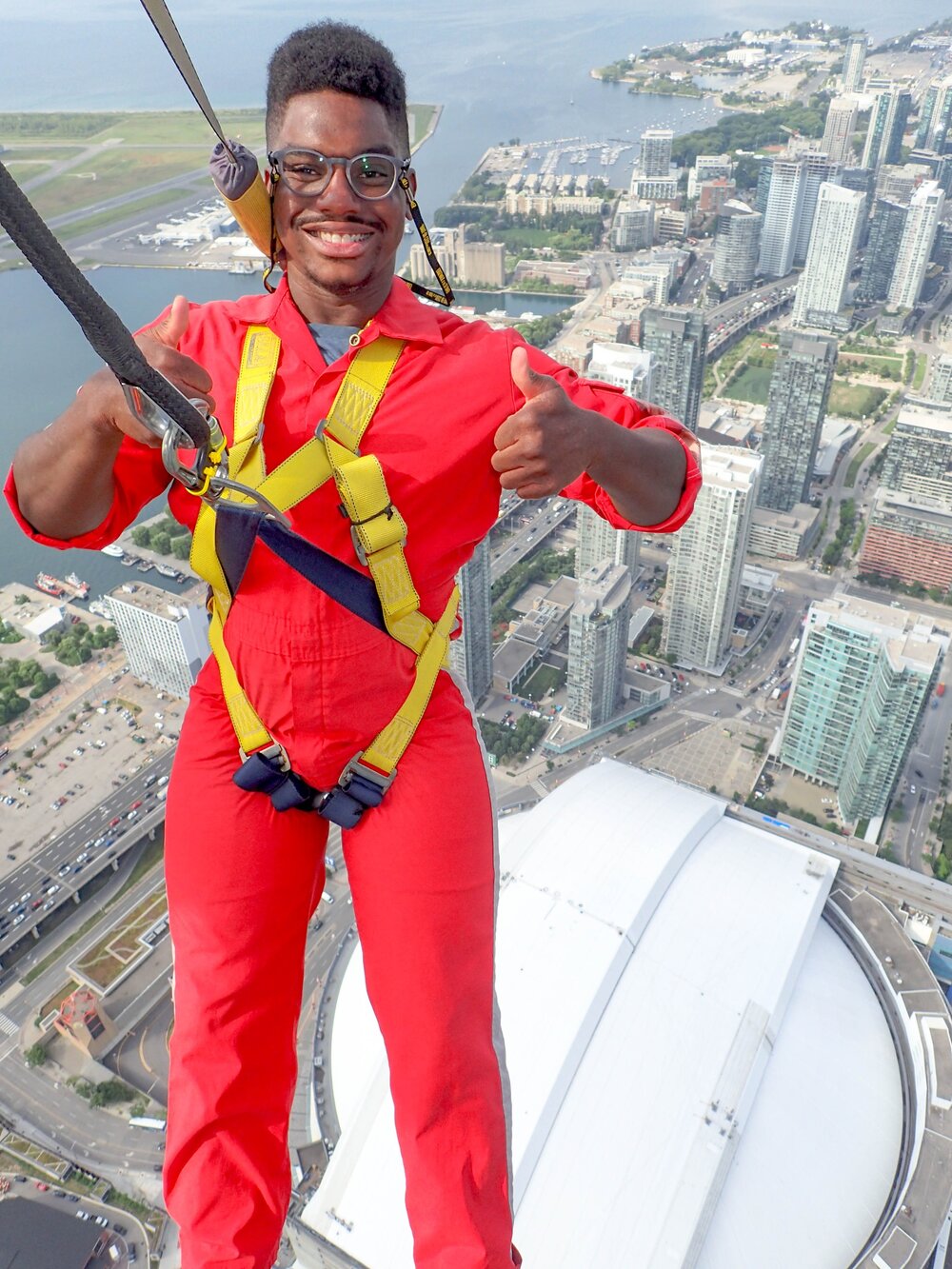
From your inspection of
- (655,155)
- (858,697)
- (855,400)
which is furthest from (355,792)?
(655,155)

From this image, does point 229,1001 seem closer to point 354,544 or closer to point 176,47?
point 354,544

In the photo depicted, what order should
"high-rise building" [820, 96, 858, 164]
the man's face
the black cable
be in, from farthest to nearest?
"high-rise building" [820, 96, 858, 164] < the man's face < the black cable

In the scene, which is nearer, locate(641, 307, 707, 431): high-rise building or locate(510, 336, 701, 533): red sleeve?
locate(510, 336, 701, 533): red sleeve

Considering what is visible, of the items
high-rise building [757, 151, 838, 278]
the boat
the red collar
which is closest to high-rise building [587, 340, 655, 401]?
the boat

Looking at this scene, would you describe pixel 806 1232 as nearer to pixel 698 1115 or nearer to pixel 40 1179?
pixel 698 1115

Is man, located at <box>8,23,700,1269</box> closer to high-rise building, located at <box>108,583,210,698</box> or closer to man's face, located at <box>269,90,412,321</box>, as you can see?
man's face, located at <box>269,90,412,321</box>
